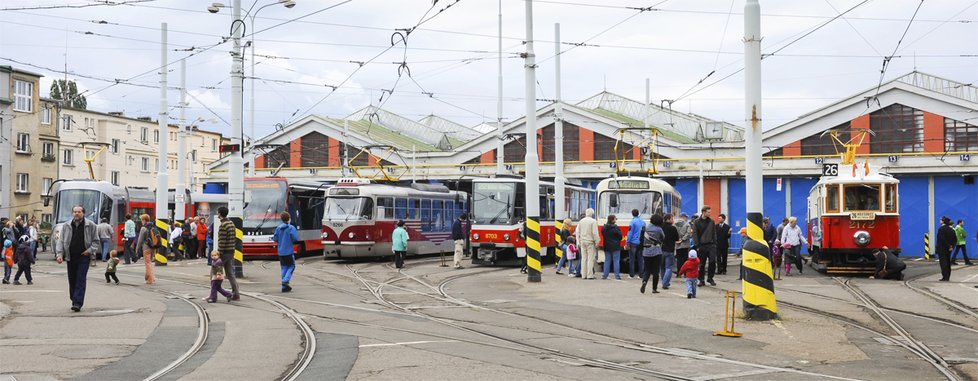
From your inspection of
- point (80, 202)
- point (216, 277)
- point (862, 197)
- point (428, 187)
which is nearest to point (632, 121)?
point (428, 187)

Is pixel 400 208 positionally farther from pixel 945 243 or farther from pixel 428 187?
pixel 945 243

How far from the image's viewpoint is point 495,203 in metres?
32.3

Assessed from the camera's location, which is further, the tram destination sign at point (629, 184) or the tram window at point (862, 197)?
the tram destination sign at point (629, 184)

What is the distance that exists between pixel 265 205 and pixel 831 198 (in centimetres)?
1904

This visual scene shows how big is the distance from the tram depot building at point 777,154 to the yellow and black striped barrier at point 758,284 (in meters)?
22.2

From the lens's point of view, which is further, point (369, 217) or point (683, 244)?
point (369, 217)

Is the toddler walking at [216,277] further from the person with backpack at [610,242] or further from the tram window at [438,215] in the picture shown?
the tram window at [438,215]

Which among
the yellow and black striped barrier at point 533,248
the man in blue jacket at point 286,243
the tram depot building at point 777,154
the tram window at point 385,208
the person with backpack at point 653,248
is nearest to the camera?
the person with backpack at point 653,248

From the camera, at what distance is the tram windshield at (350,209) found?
34.1m

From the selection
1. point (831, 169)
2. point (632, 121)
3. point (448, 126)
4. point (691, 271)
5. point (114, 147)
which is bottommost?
point (691, 271)

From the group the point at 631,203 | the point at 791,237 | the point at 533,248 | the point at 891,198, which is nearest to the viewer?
the point at 533,248

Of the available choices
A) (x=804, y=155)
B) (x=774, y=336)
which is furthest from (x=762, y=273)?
(x=804, y=155)

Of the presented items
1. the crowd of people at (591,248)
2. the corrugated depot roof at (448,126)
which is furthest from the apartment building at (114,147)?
the crowd of people at (591,248)

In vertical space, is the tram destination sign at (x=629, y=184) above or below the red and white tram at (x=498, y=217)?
above
